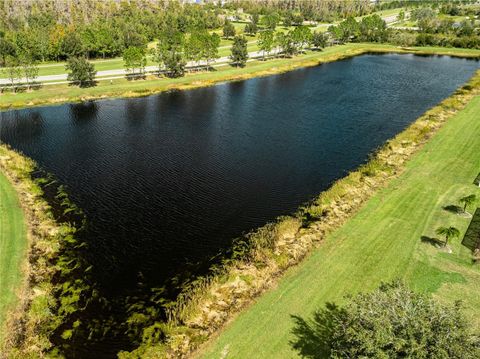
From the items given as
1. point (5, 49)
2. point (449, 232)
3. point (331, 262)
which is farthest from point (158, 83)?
point (449, 232)

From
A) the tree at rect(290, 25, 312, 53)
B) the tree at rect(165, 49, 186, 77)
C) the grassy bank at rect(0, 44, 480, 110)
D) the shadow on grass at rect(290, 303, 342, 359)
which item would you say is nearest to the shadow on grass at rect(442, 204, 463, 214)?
the shadow on grass at rect(290, 303, 342, 359)

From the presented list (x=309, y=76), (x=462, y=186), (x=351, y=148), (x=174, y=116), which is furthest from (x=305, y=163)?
(x=309, y=76)

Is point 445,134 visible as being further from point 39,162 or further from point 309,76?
point 39,162

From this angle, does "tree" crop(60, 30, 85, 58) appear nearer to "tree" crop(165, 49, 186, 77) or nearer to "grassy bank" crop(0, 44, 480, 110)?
"grassy bank" crop(0, 44, 480, 110)

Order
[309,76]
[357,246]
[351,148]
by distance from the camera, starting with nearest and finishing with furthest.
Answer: [357,246] → [351,148] → [309,76]

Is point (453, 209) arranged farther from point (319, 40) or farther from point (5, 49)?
point (319, 40)
